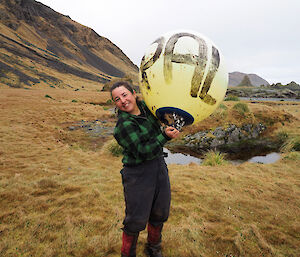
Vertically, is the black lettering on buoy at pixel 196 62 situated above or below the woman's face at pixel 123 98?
above

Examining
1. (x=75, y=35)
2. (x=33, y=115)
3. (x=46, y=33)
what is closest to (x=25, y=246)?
(x=33, y=115)

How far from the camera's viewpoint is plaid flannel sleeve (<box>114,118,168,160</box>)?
5.15 ft

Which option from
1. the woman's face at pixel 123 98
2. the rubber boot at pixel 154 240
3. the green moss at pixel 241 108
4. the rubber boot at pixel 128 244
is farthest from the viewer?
the green moss at pixel 241 108

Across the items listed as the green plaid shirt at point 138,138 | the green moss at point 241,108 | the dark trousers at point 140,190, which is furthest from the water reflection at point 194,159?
the green plaid shirt at point 138,138

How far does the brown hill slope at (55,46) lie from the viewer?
137 ft

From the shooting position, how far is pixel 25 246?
227 cm

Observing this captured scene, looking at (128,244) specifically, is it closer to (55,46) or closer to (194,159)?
(194,159)

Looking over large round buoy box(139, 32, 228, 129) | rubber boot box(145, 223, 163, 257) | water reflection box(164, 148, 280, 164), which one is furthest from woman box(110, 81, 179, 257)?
water reflection box(164, 148, 280, 164)

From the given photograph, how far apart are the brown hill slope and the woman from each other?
35.4 m

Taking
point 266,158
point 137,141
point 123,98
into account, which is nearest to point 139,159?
point 137,141

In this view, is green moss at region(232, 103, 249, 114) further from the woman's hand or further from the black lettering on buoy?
the woman's hand

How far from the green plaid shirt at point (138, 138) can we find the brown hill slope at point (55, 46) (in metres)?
35.5

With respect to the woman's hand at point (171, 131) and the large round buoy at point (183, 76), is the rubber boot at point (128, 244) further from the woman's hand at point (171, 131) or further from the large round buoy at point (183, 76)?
the large round buoy at point (183, 76)

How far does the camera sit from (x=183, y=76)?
4.71ft
